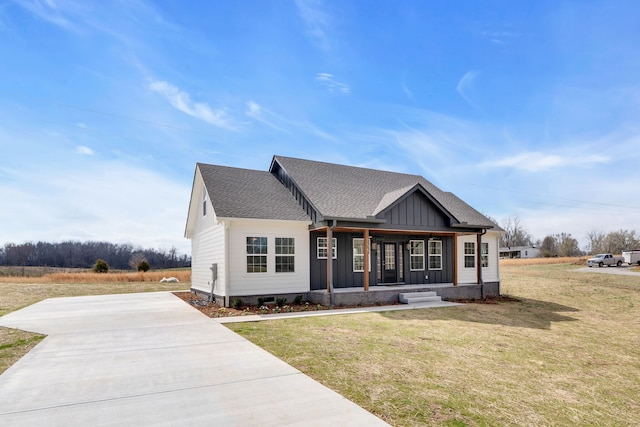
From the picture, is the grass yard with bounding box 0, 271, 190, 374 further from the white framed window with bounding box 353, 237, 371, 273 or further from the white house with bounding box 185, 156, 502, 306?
the white framed window with bounding box 353, 237, 371, 273

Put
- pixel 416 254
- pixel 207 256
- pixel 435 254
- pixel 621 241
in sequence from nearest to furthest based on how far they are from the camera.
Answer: pixel 207 256 < pixel 416 254 < pixel 435 254 < pixel 621 241

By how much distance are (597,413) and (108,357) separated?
7.18 meters

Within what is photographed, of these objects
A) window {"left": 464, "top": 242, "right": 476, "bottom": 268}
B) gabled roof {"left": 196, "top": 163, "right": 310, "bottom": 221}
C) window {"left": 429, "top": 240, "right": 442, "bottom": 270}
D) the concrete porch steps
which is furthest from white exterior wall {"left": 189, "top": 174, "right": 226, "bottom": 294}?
window {"left": 464, "top": 242, "right": 476, "bottom": 268}

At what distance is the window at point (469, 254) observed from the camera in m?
17.7

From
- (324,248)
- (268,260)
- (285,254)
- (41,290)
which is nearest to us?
(268,260)

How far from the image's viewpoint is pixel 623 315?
12812mm

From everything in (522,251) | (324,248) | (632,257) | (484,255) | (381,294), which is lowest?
(381,294)

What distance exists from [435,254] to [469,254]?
197 centimetres

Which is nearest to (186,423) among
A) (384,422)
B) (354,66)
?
(384,422)

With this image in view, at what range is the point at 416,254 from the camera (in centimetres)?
1659

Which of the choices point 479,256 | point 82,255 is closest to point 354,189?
point 479,256

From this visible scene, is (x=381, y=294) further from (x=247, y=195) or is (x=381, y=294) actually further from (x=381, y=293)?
(x=247, y=195)

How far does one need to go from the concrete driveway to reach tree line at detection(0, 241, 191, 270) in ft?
209

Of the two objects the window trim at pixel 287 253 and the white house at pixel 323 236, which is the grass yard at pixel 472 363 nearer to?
the white house at pixel 323 236
